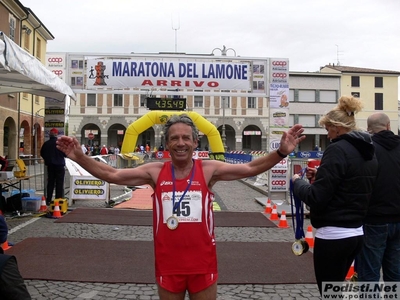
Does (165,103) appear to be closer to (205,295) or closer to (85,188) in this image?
(85,188)

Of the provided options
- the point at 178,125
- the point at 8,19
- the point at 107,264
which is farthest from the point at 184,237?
the point at 8,19

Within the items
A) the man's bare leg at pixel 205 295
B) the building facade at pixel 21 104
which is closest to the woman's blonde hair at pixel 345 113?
the man's bare leg at pixel 205 295

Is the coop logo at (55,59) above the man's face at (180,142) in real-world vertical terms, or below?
above

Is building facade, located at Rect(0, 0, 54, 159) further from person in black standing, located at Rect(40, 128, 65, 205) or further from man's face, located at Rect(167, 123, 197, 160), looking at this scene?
man's face, located at Rect(167, 123, 197, 160)

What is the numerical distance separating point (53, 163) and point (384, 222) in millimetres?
8352

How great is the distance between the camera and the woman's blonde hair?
3119 millimetres

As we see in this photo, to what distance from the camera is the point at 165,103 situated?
13969 millimetres

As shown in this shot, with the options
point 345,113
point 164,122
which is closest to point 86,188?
point 345,113

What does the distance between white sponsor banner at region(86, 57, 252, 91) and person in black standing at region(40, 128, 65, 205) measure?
2.38 metres

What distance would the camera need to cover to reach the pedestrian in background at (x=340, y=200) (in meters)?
2.87

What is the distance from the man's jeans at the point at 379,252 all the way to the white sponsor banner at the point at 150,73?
8.74 meters

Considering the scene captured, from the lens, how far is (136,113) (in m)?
51.3

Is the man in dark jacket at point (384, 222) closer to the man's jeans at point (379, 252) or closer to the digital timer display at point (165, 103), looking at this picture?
the man's jeans at point (379, 252)

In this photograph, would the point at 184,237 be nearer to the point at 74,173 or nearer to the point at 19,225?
the point at 19,225
